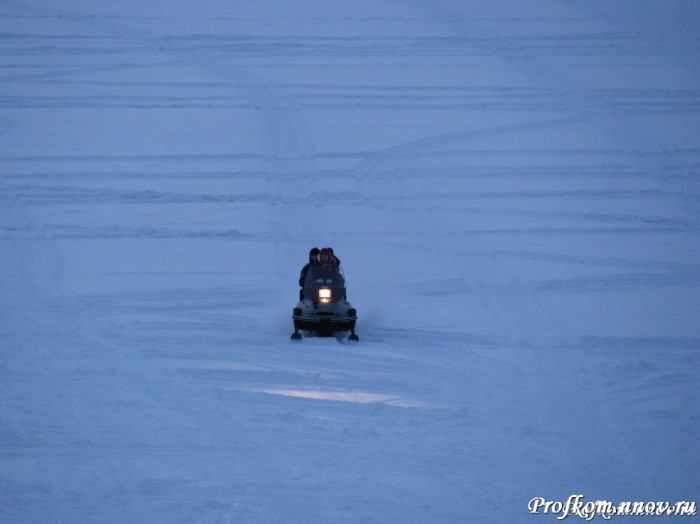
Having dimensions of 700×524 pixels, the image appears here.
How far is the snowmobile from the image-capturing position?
9.16 m

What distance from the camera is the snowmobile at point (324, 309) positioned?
916 cm

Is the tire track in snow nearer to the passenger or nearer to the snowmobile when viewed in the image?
the snowmobile

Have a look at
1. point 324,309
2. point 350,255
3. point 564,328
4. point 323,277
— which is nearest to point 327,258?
point 323,277

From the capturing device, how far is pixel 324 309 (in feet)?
30.1

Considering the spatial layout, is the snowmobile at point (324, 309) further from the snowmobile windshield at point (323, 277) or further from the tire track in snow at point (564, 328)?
the tire track in snow at point (564, 328)

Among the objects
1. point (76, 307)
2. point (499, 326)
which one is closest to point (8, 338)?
point (76, 307)

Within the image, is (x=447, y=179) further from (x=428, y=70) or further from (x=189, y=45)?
(x=189, y=45)

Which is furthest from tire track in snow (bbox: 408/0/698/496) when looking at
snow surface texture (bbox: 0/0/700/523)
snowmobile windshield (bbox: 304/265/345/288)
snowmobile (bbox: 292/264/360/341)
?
snowmobile windshield (bbox: 304/265/345/288)

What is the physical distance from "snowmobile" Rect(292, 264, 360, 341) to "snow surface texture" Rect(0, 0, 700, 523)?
8.7 inches

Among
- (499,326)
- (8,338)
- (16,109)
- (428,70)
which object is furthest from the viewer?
(428,70)

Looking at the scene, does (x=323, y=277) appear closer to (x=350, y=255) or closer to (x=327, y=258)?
(x=327, y=258)

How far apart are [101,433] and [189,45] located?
16.8m

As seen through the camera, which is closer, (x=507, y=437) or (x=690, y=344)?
(x=507, y=437)

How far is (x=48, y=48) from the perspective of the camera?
2173cm
